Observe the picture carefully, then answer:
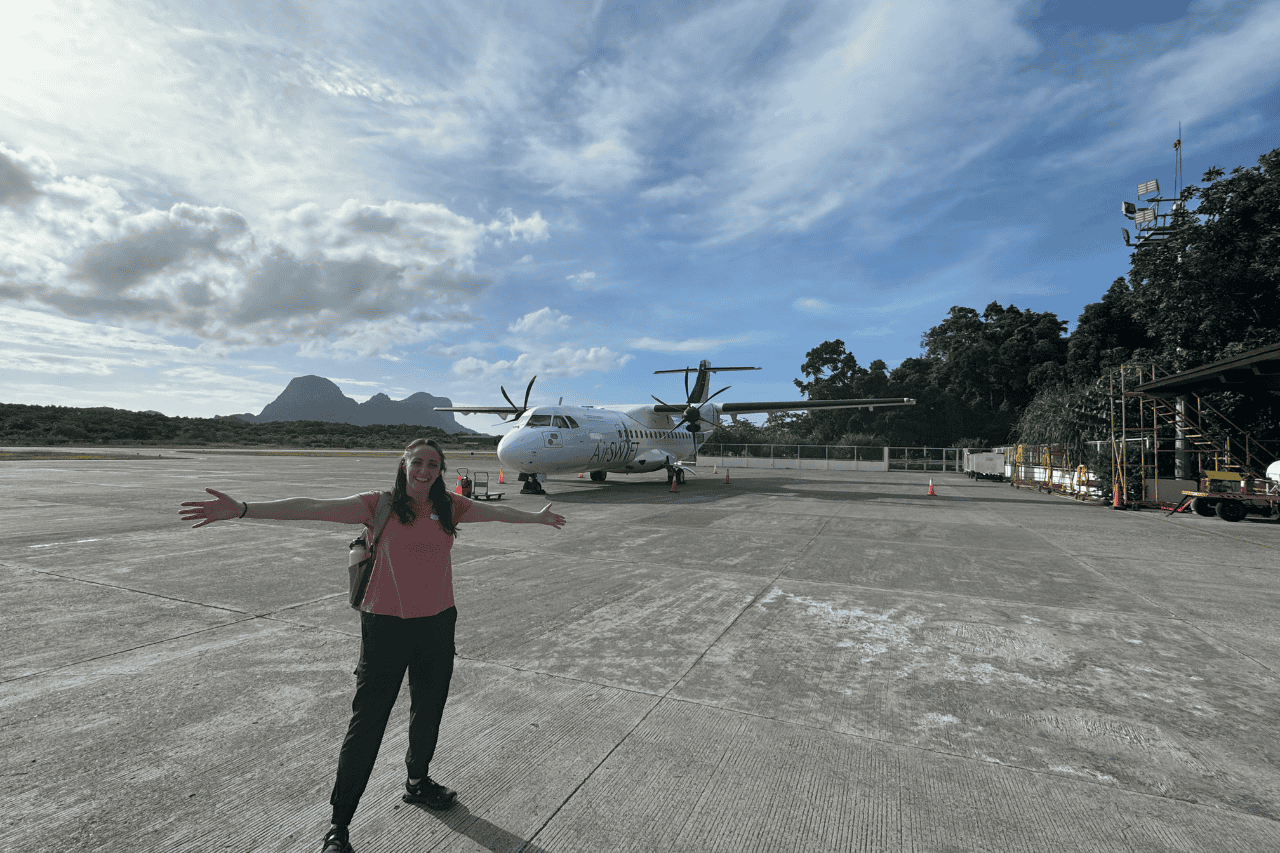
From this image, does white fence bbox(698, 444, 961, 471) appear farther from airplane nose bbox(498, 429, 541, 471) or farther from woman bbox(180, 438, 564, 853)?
woman bbox(180, 438, 564, 853)

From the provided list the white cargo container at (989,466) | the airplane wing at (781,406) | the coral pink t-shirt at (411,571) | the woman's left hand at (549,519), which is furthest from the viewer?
the white cargo container at (989,466)

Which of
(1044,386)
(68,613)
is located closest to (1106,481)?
(68,613)

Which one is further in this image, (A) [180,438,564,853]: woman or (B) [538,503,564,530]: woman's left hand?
(B) [538,503,564,530]: woman's left hand

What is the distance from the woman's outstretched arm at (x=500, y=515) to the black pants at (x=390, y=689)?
0.46 meters

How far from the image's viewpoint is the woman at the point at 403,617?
2369 mm

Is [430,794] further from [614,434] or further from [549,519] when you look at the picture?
[614,434]

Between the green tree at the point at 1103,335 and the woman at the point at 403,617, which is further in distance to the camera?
the green tree at the point at 1103,335

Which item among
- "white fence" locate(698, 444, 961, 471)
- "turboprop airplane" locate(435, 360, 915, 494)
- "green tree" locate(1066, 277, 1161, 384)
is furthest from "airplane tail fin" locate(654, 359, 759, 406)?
"green tree" locate(1066, 277, 1161, 384)

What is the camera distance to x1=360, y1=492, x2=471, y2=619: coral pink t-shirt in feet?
8.21

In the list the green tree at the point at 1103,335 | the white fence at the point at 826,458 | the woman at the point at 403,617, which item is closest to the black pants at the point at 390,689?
the woman at the point at 403,617

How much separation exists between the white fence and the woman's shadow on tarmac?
38.6 metres

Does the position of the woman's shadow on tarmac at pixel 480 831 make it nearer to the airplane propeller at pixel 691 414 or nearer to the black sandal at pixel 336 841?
the black sandal at pixel 336 841

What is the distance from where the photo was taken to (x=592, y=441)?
60.6 feet

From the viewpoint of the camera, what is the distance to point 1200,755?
10.5 ft
